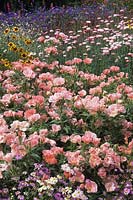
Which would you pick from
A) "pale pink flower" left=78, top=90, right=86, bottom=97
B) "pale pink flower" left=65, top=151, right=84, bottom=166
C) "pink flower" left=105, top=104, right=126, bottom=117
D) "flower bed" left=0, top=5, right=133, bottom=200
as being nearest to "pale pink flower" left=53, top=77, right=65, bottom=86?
"flower bed" left=0, top=5, right=133, bottom=200

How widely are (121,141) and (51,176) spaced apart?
0.72m

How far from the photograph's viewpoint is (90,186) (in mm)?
3211

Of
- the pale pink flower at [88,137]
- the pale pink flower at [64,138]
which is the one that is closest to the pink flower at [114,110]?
the pale pink flower at [88,137]

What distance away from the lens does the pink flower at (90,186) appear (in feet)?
10.5

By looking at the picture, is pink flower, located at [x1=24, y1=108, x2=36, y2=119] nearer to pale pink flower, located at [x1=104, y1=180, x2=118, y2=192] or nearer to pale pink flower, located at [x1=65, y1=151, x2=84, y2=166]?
pale pink flower, located at [x1=65, y1=151, x2=84, y2=166]

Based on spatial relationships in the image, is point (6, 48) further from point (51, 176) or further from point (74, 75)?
point (51, 176)

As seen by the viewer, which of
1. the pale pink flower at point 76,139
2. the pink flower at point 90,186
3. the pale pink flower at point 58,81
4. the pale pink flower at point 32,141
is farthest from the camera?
the pale pink flower at point 58,81

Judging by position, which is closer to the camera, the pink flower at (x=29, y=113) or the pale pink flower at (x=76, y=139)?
the pale pink flower at (x=76, y=139)

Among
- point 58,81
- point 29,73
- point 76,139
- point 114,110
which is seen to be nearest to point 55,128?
point 76,139

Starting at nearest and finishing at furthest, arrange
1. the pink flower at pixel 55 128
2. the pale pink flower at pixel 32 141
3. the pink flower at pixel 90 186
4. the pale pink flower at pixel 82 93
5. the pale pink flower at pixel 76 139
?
the pink flower at pixel 90 186 → the pale pink flower at pixel 32 141 → the pale pink flower at pixel 76 139 → the pink flower at pixel 55 128 → the pale pink flower at pixel 82 93

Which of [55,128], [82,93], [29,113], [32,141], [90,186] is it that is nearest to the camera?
[90,186]

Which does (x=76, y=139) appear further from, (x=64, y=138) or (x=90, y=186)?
(x=90, y=186)

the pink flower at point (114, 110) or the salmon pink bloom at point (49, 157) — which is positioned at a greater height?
the pink flower at point (114, 110)

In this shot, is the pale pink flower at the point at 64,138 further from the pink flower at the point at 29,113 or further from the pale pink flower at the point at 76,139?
the pink flower at the point at 29,113
